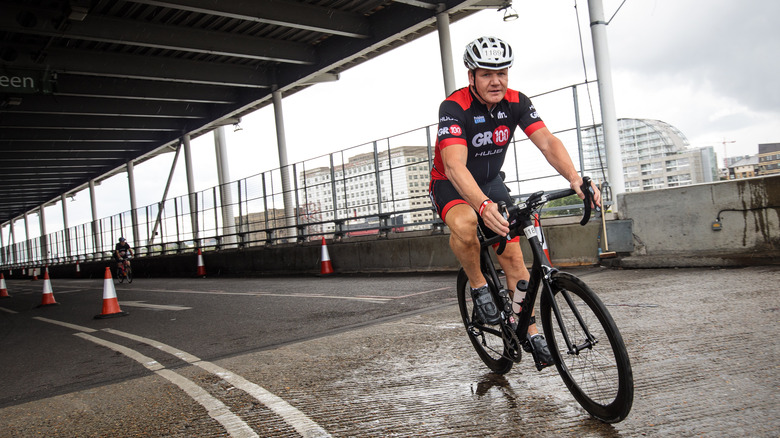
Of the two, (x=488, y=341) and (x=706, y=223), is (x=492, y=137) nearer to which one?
(x=488, y=341)

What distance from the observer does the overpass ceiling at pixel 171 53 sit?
658 inches

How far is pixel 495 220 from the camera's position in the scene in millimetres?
3027

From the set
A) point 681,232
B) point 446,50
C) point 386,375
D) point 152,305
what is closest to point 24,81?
point 152,305

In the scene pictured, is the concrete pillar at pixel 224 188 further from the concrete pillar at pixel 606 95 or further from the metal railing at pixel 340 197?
the concrete pillar at pixel 606 95

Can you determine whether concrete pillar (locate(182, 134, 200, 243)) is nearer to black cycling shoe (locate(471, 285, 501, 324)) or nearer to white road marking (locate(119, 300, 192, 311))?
white road marking (locate(119, 300, 192, 311))

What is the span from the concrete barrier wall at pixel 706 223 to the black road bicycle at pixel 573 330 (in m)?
6.46

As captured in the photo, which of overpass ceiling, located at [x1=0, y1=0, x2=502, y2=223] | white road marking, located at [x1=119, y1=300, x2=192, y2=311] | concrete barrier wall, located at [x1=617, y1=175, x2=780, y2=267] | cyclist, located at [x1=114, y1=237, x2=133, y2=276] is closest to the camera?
concrete barrier wall, located at [x1=617, y1=175, x2=780, y2=267]

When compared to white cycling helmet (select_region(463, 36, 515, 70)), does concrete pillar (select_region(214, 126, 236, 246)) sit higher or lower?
higher

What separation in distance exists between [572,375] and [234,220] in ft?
80.8

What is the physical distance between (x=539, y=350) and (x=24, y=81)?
18.4 metres

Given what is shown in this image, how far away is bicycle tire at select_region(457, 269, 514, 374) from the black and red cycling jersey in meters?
0.85

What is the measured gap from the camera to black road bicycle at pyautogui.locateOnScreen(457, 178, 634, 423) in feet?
9.18

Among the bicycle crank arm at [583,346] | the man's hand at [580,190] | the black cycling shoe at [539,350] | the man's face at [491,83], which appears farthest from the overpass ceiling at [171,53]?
the bicycle crank arm at [583,346]

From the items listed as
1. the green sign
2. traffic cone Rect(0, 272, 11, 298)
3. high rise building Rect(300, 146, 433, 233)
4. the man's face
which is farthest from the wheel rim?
traffic cone Rect(0, 272, 11, 298)
